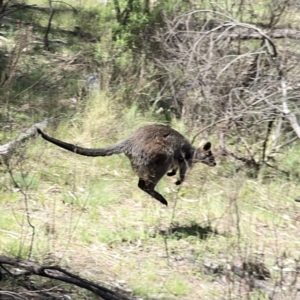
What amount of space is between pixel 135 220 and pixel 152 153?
0.64 meters

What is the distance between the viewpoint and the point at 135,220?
237 inches

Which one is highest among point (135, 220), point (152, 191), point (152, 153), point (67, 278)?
point (152, 153)

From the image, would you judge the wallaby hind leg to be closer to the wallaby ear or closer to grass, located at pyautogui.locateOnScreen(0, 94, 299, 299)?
grass, located at pyautogui.locateOnScreen(0, 94, 299, 299)

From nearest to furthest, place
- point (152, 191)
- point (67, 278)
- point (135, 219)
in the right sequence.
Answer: point (67, 278) → point (135, 219) → point (152, 191)

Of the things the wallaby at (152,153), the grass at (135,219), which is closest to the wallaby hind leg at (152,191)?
the wallaby at (152,153)

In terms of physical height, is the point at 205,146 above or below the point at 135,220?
above

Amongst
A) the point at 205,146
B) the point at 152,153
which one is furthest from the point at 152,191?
the point at 205,146

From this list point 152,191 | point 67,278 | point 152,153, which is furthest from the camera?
point 152,191

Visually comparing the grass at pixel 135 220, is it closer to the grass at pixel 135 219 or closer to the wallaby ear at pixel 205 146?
the grass at pixel 135 219

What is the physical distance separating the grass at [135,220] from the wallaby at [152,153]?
0.98ft

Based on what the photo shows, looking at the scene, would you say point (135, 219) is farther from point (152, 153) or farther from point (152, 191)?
point (152, 153)

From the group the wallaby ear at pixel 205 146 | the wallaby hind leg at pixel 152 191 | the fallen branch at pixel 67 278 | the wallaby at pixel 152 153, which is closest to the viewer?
the fallen branch at pixel 67 278

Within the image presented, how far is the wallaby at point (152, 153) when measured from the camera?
233 inches

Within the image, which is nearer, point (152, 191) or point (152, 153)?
point (152, 153)
